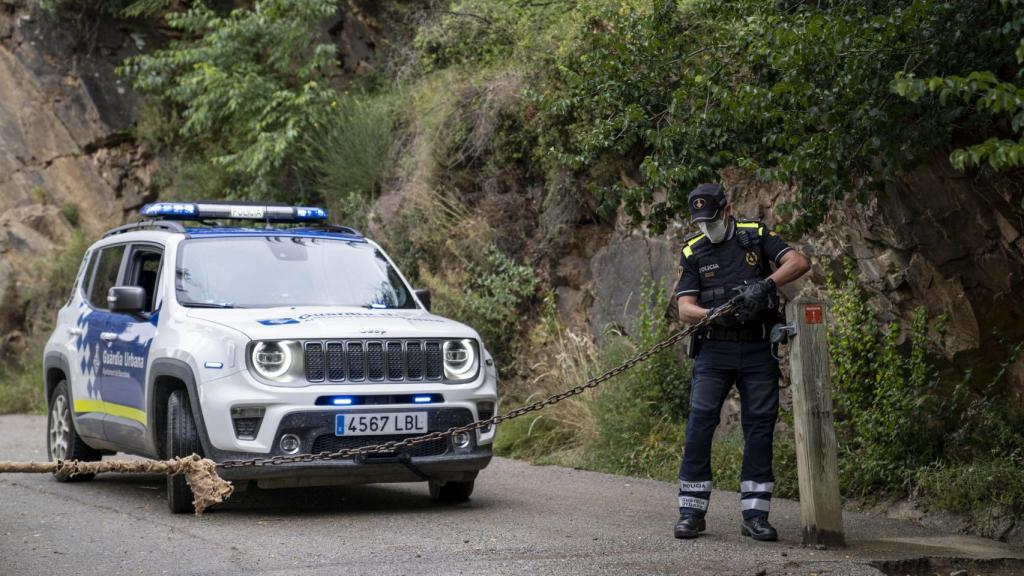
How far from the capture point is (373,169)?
56.7ft

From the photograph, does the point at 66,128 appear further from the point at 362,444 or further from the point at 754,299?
the point at 754,299

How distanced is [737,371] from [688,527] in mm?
936

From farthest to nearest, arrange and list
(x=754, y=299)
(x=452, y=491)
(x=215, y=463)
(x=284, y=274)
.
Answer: (x=284, y=274) → (x=452, y=491) → (x=215, y=463) → (x=754, y=299)

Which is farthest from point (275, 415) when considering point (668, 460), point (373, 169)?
point (373, 169)

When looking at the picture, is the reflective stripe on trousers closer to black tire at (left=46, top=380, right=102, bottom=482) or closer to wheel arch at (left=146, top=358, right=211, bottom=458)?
wheel arch at (left=146, top=358, right=211, bottom=458)

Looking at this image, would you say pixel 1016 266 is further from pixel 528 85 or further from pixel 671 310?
pixel 528 85

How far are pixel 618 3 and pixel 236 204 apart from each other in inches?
174

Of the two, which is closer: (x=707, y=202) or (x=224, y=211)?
(x=707, y=202)

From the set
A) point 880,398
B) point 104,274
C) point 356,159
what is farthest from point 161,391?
point 356,159

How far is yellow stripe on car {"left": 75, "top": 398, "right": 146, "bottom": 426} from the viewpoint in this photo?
8.83 meters

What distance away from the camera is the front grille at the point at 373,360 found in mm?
8062

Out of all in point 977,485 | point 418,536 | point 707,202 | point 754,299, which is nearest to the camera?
point 754,299

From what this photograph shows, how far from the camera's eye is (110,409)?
9.33m

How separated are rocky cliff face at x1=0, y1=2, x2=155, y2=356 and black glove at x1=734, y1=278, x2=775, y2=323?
60.0 ft
